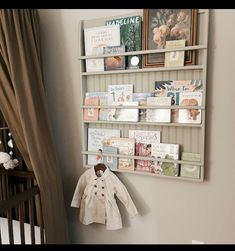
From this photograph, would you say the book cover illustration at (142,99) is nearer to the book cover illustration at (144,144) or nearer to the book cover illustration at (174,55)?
the book cover illustration at (144,144)

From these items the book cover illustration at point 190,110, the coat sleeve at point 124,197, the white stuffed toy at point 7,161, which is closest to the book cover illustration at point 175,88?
the book cover illustration at point 190,110

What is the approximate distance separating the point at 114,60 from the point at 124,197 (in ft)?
3.04

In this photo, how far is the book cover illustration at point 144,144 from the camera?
5.13ft

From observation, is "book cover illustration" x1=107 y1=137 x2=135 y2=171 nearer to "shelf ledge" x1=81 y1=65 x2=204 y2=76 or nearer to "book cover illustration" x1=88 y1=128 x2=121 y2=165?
"book cover illustration" x1=88 y1=128 x2=121 y2=165

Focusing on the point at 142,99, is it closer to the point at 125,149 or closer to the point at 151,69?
the point at 151,69

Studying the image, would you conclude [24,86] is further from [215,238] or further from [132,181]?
[215,238]

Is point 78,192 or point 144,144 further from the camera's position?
point 78,192

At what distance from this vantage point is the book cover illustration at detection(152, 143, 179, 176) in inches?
58.7

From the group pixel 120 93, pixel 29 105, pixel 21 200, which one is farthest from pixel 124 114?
pixel 21 200

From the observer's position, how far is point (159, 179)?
5.32 ft

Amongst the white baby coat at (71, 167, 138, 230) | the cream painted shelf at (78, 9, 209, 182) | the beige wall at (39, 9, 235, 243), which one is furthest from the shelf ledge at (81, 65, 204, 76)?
the white baby coat at (71, 167, 138, 230)

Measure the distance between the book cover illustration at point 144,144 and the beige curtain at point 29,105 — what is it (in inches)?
22.9

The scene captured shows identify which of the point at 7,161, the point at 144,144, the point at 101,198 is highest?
the point at 144,144

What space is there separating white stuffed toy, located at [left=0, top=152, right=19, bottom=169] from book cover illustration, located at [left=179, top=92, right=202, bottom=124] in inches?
47.4
